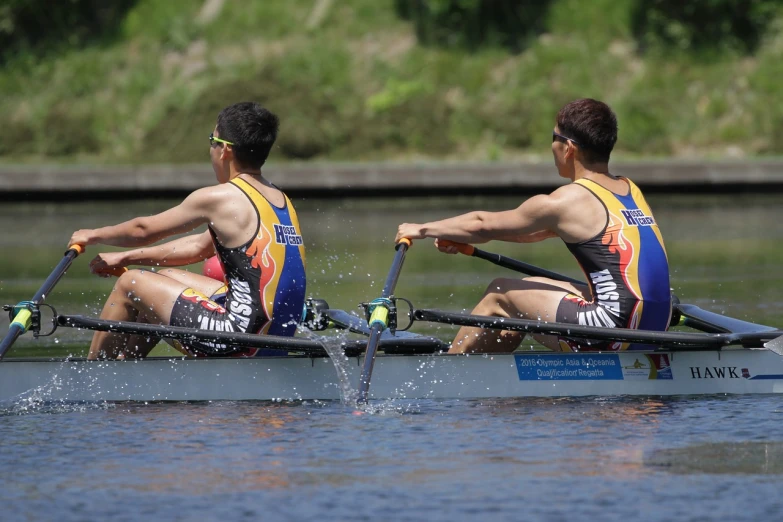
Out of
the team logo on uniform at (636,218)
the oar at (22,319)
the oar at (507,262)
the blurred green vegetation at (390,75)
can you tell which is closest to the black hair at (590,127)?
the team logo on uniform at (636,218)

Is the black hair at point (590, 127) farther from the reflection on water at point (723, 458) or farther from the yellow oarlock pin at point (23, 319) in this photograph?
the yellow oarlock pin at point (23, 319)

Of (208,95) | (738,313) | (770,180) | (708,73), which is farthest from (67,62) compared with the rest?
(738,313)

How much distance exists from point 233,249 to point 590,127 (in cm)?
212

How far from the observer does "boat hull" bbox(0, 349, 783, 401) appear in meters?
7.73

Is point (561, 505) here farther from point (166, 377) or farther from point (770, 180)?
point (770, 180)

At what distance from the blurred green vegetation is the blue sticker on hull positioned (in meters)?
18.8

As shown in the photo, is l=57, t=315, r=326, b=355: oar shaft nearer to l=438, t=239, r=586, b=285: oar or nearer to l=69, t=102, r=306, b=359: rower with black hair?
l=69, t=102, r=306, b=359: rower with black hair

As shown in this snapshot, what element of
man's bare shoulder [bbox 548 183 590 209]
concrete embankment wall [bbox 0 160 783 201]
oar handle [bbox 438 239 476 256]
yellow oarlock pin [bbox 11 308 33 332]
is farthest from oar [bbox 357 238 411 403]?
concrete embankment wall [bbox 0 160 783 201]

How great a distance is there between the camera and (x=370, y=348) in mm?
7727

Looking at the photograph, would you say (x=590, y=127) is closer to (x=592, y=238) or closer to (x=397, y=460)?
(x=592, y=238)

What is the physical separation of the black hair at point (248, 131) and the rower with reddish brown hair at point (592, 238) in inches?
51.9

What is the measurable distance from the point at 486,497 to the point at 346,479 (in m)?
0.68

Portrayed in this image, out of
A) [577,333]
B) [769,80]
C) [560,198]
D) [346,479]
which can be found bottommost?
[346,479]

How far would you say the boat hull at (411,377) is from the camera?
7.73m
